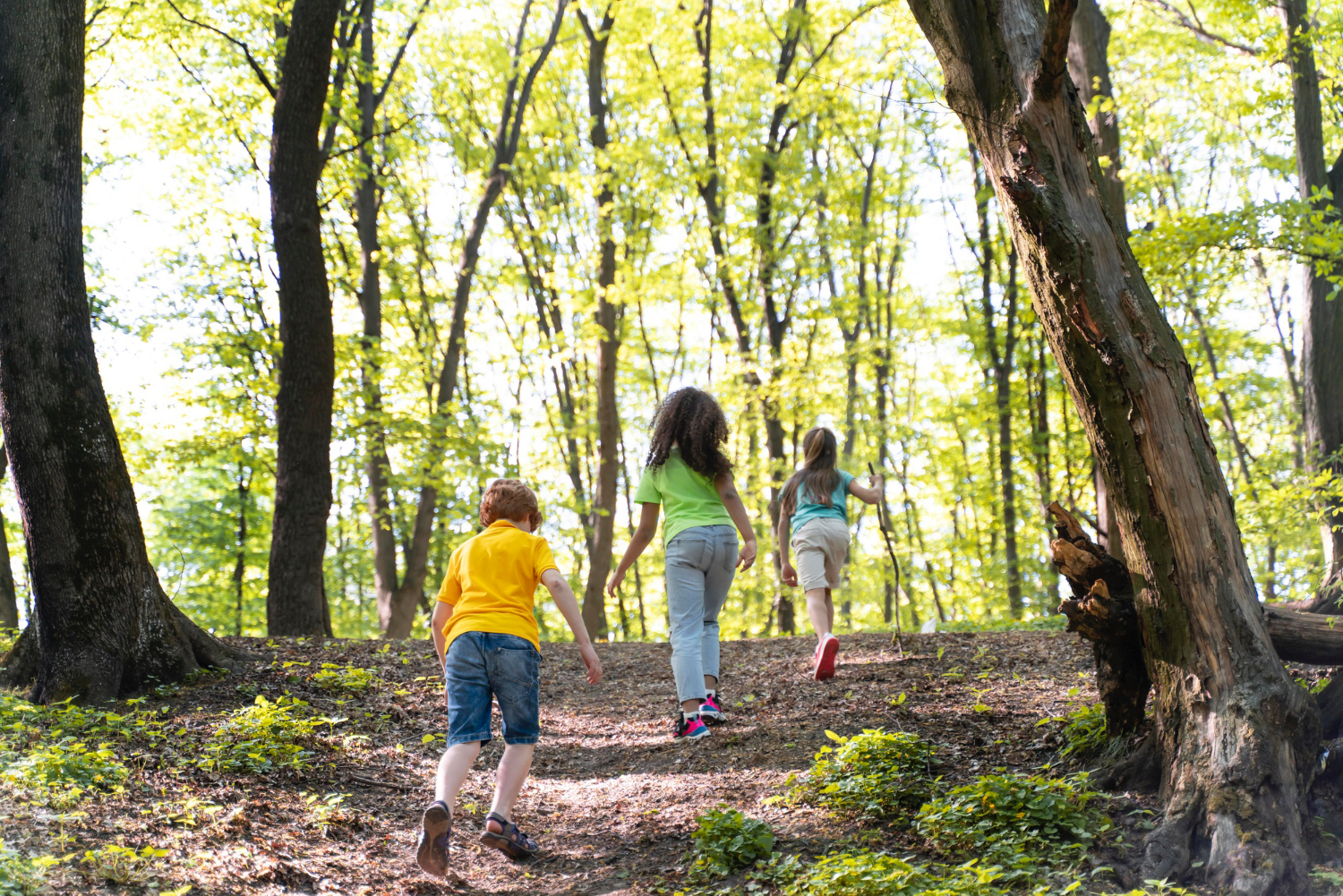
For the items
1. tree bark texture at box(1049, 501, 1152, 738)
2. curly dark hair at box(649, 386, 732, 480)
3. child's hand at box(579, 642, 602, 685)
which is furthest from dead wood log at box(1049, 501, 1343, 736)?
curly dark hair at box(649, 386, 732, 480)

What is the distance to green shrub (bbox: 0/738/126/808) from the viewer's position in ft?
11.0

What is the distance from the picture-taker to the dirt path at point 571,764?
3.50 meters

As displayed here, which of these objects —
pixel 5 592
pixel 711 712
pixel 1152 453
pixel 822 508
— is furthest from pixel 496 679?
pixel 5 592

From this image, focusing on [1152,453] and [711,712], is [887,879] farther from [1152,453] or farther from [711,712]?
[711,712]

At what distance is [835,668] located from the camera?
6.89m

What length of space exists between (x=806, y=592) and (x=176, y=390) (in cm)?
1442

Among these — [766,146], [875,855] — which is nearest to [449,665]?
[875,855]

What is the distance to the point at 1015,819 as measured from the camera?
327 centimetres

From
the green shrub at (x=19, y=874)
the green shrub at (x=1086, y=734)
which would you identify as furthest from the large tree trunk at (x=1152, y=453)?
the green shrub at (x=19, y=874)

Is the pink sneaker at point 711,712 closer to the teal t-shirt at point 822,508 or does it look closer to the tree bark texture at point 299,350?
the teal t-shirt at point 822,508

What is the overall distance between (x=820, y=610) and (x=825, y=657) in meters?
0.37

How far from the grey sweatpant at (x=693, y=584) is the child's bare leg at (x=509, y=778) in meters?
1.68

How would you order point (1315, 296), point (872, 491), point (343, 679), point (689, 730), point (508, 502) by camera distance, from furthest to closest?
point (1315, 296)
point (872, 491)
point (343, 679)
point (689, 730)
point (508, 502)

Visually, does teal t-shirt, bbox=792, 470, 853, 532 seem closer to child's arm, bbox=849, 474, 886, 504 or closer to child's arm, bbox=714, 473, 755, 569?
child's arm, bbox=849, 474, 886, 504
